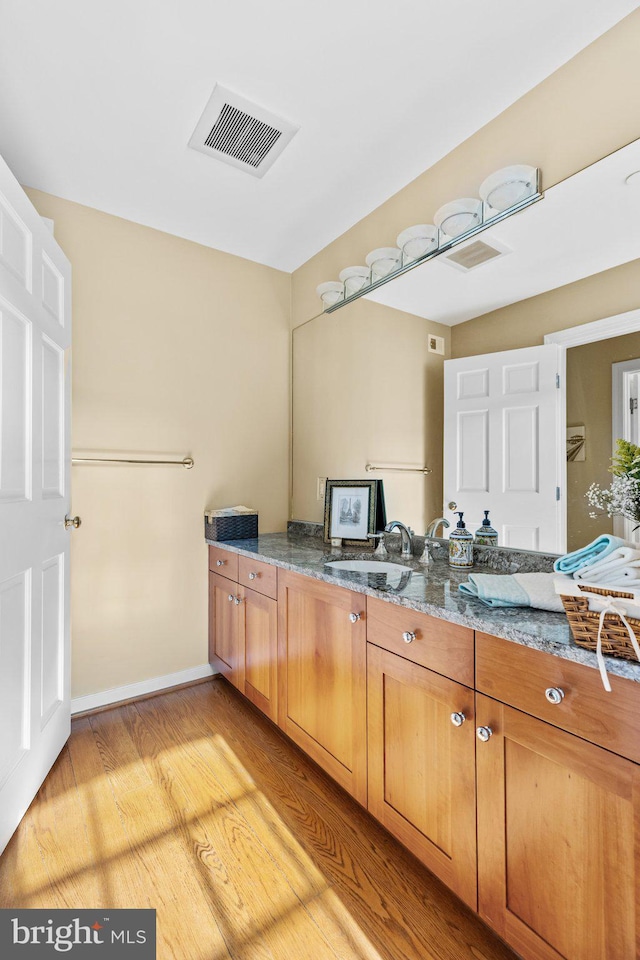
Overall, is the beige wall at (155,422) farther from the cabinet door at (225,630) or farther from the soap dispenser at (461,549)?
the soap dispenser at (461,549)

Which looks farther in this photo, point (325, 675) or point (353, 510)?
point (353, 510)

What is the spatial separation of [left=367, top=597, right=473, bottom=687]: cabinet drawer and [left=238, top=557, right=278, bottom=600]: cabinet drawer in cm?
60

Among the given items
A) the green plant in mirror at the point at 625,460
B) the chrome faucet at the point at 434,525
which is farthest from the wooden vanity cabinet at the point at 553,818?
the chrome faucet at the point at 434,525

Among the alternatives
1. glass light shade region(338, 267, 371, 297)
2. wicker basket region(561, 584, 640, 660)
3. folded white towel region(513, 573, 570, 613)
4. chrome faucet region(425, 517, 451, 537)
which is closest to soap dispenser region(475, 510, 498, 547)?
chrome faucet region(425, 517, 451, 537)

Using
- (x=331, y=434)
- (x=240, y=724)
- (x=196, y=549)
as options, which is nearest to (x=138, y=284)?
(x=331, y=434)

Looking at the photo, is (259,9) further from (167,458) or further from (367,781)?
(367,781)

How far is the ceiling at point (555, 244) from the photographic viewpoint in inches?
50.1

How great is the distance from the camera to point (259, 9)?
130cm

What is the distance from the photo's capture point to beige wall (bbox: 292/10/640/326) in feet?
4.15

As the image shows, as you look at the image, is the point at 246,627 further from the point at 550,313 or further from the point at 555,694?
the point at 550,313

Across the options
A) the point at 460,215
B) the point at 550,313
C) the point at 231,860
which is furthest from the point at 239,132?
the point at 231,860

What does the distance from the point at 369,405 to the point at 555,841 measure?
5.53ft

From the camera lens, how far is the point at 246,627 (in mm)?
2078

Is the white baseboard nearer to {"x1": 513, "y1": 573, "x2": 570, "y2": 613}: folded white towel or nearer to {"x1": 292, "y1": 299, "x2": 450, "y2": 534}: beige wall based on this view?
{"x1": 292, "y1": 299, "x2": 450, "y2": 534}: beige wall
